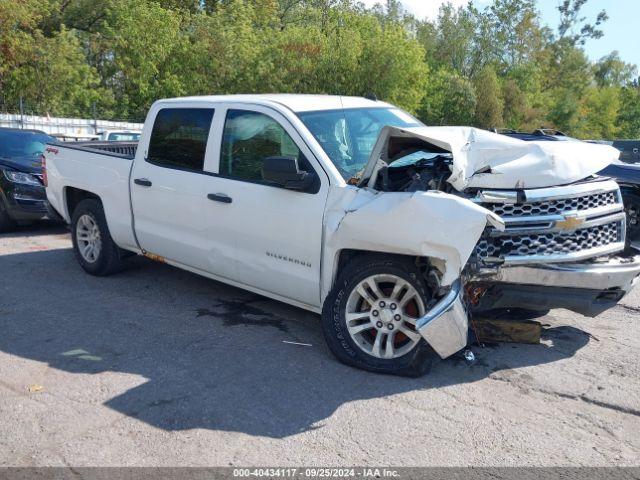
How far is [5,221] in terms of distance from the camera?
10.2 m

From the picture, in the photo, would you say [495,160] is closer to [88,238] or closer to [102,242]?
[102,242]

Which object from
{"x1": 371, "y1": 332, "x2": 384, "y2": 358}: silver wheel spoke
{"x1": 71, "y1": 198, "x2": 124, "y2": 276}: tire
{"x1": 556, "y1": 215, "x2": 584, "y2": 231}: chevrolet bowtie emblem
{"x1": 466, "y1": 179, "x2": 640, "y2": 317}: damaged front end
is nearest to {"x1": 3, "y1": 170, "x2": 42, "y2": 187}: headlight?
{"x1": 71, "y1": 198, "x2": 124, "y2": 276}: tire

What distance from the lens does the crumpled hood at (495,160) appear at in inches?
179

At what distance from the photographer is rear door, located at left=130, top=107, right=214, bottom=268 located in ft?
19.4

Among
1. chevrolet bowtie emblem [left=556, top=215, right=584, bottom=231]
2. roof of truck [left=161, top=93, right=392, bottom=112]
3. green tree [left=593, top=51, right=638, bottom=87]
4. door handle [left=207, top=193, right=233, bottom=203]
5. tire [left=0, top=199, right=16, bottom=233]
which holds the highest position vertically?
green tree [left=593, top=51, right=638, bottom=87]

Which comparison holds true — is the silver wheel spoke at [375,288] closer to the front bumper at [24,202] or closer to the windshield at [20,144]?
the front bumper at [24,202]

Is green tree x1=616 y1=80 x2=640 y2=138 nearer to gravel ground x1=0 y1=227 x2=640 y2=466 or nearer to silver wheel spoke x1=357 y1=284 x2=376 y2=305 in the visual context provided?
gravel ground x1=0 y1=227 x2=640 y2=466

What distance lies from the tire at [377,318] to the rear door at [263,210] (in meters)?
0.31

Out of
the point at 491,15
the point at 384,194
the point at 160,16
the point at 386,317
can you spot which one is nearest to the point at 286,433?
the point at 386,317

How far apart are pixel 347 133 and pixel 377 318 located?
168cm

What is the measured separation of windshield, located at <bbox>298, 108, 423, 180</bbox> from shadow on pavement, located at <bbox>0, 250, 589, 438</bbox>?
4.80 ft

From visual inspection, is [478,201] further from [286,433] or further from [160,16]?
[160,16]

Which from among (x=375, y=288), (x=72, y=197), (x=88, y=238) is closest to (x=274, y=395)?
(x=375, y=288)

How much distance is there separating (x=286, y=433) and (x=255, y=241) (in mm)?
1903
